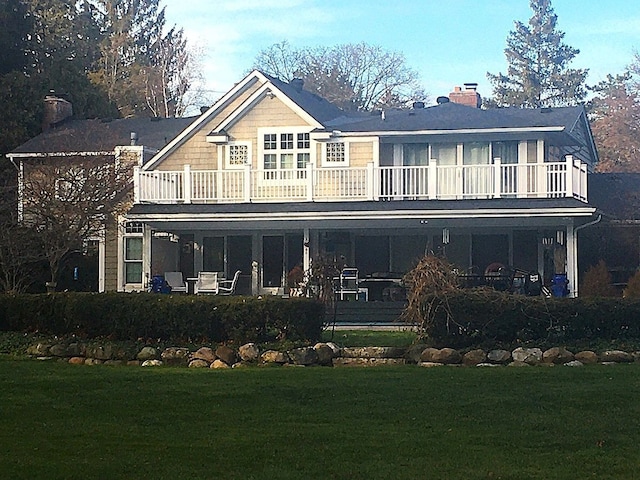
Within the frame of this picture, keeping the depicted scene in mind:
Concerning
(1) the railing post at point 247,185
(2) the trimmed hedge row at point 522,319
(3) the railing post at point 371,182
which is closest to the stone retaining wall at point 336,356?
(2) the trimmed hedge row at point 522,319

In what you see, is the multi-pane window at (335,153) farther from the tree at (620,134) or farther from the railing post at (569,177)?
the tree at (620,134)

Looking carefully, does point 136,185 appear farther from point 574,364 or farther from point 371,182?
point 574,364

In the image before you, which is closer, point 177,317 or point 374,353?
point 374,353

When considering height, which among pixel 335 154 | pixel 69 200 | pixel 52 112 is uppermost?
pixel 52 112

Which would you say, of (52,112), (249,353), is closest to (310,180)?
(249,353)

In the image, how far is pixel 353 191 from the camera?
2592 cm

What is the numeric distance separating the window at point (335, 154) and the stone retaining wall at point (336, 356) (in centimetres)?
1140

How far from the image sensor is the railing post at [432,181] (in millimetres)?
25141

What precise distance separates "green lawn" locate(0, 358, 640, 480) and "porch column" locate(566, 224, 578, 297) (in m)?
10.6

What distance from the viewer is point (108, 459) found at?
829 cm

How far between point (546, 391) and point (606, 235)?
18.2 meters

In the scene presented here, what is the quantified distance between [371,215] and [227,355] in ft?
30.2

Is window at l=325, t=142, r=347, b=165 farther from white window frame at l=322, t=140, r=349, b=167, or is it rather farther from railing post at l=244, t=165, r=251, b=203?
railing post at l=244, t=165, r=251, b=203

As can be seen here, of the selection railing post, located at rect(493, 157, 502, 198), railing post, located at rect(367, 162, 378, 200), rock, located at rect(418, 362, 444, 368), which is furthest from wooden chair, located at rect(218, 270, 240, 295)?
rock, located at rect(418, 362, 444, 368)
